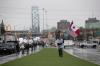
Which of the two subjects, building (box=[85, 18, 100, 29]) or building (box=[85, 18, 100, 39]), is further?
building (box=[85, 18, 100, 29])

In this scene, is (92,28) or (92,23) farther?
(92,23)

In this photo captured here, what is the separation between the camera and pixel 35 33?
655 feet

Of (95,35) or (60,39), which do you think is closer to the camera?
(60,39)

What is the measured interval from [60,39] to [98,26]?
141 metres

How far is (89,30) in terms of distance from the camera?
6752 inches

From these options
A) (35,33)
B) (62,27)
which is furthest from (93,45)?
(35,33)

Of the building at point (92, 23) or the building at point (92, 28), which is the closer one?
the building at point (92, 28)

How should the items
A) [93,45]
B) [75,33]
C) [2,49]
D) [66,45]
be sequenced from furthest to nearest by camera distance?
[66,45], [93,45], [2,49], [75,33]

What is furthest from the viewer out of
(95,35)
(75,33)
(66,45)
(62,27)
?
(62,27)

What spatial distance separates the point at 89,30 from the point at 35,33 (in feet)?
128

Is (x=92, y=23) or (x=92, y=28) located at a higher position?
(x=92, y=23)

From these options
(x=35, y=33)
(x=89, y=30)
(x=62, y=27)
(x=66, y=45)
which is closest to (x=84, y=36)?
(x=89, y=30)

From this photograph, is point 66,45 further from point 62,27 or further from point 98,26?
point 62,27

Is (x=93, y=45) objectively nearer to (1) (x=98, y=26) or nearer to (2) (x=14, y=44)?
(2) (x=14, y=44)
